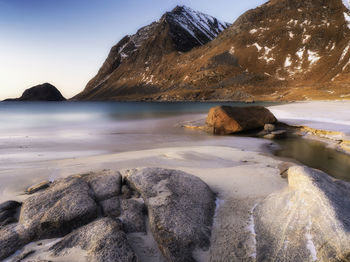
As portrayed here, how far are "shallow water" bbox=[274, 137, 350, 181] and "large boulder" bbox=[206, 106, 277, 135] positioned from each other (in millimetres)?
2600

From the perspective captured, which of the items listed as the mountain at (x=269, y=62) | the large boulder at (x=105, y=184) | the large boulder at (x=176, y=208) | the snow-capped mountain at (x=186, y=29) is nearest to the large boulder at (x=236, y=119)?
the large boulder at (x=176, y=208)

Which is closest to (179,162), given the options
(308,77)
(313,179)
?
(313,179)

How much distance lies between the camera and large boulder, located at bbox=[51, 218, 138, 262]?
2778 mm

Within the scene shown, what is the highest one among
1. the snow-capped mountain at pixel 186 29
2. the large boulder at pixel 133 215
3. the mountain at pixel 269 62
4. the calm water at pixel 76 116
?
the snow-capped mountain at pixel 186 29

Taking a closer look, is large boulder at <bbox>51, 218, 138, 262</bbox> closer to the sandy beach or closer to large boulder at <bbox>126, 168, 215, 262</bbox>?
the sandy beach

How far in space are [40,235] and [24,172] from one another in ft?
12.2

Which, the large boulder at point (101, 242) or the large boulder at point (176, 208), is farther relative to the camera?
the large boulder at point (176, 208)

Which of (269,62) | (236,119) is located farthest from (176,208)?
(269,62)

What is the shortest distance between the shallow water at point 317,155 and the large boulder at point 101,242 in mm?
7214

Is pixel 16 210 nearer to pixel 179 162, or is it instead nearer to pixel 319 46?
pixel 179 162

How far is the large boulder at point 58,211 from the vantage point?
3328mm

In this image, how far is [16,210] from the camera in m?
3.98

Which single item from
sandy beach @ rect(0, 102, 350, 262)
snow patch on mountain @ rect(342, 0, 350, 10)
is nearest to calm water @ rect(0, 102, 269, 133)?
sandy beach @ rect(0, 102, 350, 262)

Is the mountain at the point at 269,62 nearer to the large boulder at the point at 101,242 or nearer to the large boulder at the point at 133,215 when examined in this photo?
the large boulder at the point at 133,215
